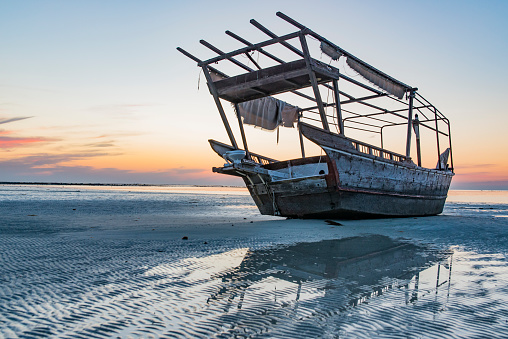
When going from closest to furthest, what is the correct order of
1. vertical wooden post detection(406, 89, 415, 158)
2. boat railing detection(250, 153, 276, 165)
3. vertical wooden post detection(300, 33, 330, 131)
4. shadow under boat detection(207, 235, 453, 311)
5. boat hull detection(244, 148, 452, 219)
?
shadow under boat detection(207, 235, 453, 311)
vertical wooden post detection(300, 33, 330, 131)
boat hull detection(244, 148, 452, 219)
boat railing detection(250, 153, 276, 165)
vertical wooden post detection(406, 89, 415, 158)

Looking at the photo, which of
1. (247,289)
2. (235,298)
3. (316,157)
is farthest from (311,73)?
(235,298)

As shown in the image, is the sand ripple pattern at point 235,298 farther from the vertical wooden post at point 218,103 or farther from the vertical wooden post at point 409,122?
the vertical wooden post at point 409,122

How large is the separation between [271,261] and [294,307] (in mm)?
1783

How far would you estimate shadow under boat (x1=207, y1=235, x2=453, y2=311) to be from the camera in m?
3.16

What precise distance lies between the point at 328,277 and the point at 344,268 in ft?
1.80

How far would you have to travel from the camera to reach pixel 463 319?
8.04 feet

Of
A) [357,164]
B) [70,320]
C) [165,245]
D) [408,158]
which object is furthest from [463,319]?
[408,158]

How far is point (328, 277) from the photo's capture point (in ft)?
11.9

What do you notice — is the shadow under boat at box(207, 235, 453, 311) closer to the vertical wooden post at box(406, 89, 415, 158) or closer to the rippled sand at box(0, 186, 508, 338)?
the rippled sand at box(0, 186, 508, 338)

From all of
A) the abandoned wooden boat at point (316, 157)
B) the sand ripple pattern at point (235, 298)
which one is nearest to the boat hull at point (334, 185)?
the abandoned wooden boat at point (316, 157)

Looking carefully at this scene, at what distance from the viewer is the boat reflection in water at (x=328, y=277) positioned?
9.23ft

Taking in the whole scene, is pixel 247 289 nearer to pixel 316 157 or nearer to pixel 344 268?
pixel 344 268

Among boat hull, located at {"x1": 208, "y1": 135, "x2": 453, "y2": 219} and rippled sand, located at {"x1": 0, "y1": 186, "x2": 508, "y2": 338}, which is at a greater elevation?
boat hull, located at {"x1": 208, "y1": 135, "x2": 453, "y2": 219}

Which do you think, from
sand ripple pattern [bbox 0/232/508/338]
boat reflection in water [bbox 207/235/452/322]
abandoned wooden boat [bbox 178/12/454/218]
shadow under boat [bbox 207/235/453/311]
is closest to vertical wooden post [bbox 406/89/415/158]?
abandoned wooden boat [bbox 178/12/454/218]
